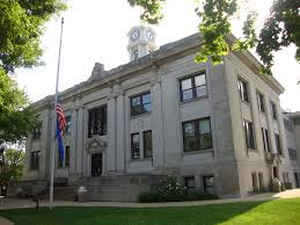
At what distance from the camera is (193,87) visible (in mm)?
21922

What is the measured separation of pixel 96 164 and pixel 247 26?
864 inches

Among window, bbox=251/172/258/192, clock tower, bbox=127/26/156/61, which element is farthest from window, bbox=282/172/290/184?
clock tower, bbox=127/26/156/61

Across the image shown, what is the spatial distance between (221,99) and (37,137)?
27.6m

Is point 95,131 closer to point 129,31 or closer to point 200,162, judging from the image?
point 200,162

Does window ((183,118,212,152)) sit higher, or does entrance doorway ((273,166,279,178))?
window ((183,118,212,152))

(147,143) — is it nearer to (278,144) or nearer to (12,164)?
(278,144)

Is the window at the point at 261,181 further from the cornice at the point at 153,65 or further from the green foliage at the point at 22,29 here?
the green foliage at the point at 22,29

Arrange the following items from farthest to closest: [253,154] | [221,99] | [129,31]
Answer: [129,31] < [253,154] < [221,99]

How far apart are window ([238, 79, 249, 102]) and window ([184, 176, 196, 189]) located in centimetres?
807

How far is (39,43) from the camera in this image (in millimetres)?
16094

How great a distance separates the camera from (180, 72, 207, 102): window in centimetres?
2139

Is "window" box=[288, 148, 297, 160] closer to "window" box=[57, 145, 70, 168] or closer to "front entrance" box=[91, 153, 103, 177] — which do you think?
"front entrance" box=[91, 153, 103, 177]

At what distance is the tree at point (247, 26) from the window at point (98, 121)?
1979cm

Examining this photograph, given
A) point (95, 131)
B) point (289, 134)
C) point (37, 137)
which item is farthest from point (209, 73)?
point (37, 137)
